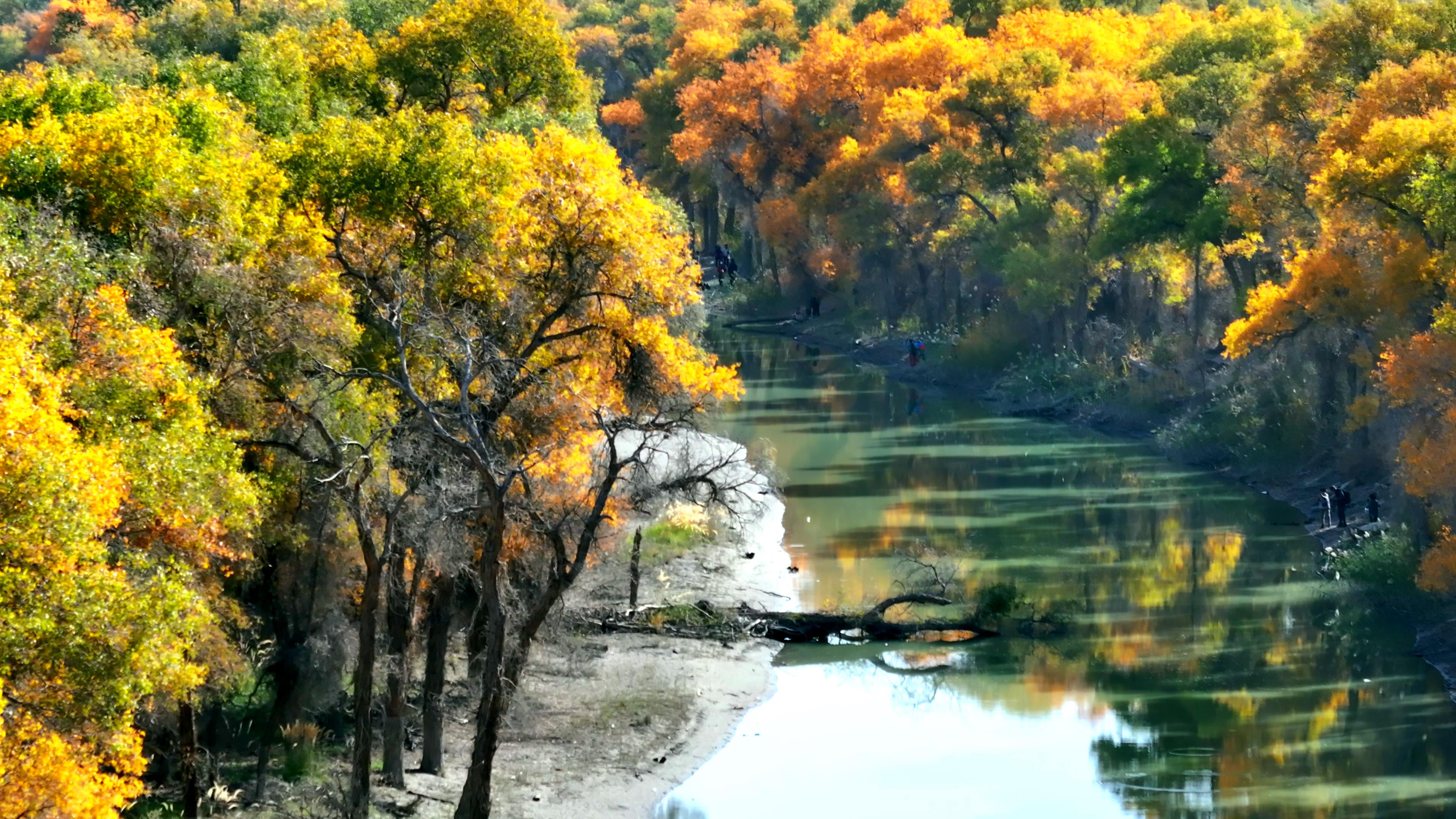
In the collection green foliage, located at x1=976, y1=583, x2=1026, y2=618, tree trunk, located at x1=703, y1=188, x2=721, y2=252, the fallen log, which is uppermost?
tree trunk, located at x1=703, y1=188, x2=721, y2=252

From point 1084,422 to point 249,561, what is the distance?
42.9 m

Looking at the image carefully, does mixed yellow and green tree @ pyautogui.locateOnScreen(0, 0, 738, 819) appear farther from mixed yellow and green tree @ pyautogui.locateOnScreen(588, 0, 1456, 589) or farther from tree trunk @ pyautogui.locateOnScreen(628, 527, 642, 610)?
mixed yellow and green tree @ pyautogui.locateOnScreen(588, 0, 1456, 589)

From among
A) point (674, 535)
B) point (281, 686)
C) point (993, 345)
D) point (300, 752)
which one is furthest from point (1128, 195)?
point (300, 752)

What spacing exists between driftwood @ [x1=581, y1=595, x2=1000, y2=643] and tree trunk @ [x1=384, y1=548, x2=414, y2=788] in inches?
366

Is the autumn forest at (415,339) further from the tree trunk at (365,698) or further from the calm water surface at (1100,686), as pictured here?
the calm water surface at (1100,686)

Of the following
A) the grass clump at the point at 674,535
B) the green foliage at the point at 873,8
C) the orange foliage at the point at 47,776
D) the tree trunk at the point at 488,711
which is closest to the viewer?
the orange foliage at the point at 47,776

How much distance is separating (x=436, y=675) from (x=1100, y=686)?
40.2 feet

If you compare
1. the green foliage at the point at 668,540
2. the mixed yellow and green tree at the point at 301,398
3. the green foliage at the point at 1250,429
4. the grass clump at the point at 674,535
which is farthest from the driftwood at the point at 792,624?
the green foliage at the point at 1250,429

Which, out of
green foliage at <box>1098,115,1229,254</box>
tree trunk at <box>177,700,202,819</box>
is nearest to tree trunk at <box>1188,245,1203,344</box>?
green foliage at <box>1098,115,1229,254</box>

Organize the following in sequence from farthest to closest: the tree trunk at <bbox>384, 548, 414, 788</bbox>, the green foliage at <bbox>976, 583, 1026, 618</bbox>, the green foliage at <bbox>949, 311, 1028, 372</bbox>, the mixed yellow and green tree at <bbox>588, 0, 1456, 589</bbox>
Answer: the green foliage at <bbox>949, 311, 1028, 372</bbox>
the mixed yellow and green tree at <bbox>588, 0, 1456, 589</bbox>
the green foliage at <bbox>976, 583, 1026, 618</bbox>
the tree trunk at <bbox>384, 548, 414, 788</bbox>

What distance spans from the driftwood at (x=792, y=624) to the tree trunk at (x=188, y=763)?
14.1 meters

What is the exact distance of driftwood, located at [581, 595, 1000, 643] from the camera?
34.0m

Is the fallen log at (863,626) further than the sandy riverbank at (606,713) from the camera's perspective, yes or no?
Yes

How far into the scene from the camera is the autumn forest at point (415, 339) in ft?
54.7
